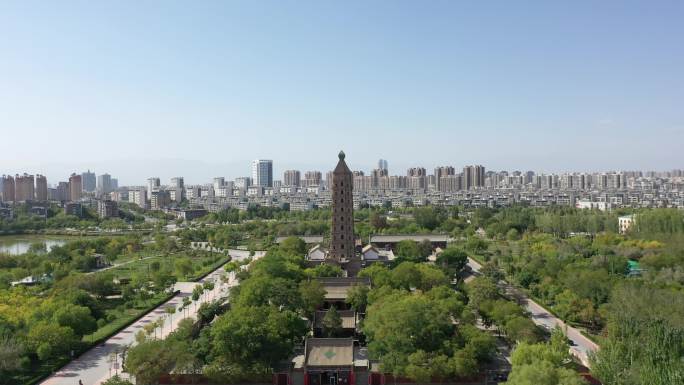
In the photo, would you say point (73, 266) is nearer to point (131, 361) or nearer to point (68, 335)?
point (68, 335)

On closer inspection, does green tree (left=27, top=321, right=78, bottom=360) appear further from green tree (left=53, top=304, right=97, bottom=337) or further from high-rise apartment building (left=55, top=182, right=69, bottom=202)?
high-rise apartment building (left=55, top=182, right=69, bottom=202)

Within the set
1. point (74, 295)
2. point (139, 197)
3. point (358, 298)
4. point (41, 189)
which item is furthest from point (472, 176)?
point (74, 295)

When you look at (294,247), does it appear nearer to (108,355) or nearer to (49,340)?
(108,355)

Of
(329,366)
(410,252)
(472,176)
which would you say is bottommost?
(329,366)

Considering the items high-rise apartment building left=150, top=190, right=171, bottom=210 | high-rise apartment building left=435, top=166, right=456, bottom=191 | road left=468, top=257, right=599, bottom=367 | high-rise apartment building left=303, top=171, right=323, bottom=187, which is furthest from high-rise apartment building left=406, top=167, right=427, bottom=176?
road left=468, top=257, right=599, bottom=367

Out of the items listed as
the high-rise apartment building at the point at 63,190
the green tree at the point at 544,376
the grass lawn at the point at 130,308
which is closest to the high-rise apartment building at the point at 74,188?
the high-rise apartment building at the point at 63,190
